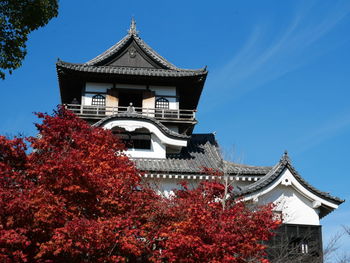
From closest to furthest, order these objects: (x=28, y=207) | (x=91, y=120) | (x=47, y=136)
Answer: (x=28, y=207) → (x=47, y=136) → (x=91, y=120)

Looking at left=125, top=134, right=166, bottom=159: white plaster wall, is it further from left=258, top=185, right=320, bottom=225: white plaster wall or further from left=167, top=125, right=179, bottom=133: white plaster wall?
left=258, top=185, right=320, bottom=225: white plaster wall

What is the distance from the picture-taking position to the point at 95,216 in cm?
1332

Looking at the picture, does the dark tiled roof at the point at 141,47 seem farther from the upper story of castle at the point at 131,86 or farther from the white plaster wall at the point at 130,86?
the white plaster wall at the point at 130,86

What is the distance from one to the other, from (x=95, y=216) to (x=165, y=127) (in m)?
11.2

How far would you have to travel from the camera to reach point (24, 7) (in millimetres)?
11703

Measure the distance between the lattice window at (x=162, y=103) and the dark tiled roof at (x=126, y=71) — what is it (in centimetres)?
155

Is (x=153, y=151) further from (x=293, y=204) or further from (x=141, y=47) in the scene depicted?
(x=293, y=204)

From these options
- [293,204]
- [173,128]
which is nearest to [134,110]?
[173,128]

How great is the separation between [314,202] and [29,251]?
1308 centimetres

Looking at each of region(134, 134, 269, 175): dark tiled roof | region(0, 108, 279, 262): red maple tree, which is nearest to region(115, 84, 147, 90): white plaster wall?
region(134, 134, 269, 175): dark tiled roof

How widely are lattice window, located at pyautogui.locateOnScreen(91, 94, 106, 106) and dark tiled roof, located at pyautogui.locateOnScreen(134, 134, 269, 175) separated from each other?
4775 millimetres

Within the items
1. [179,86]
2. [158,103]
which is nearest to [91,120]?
[158,103]

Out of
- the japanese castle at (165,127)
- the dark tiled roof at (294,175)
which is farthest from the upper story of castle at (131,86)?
the dark tiled roof at (294,175)

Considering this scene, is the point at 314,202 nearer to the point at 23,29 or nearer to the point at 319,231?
the point at 319,231
